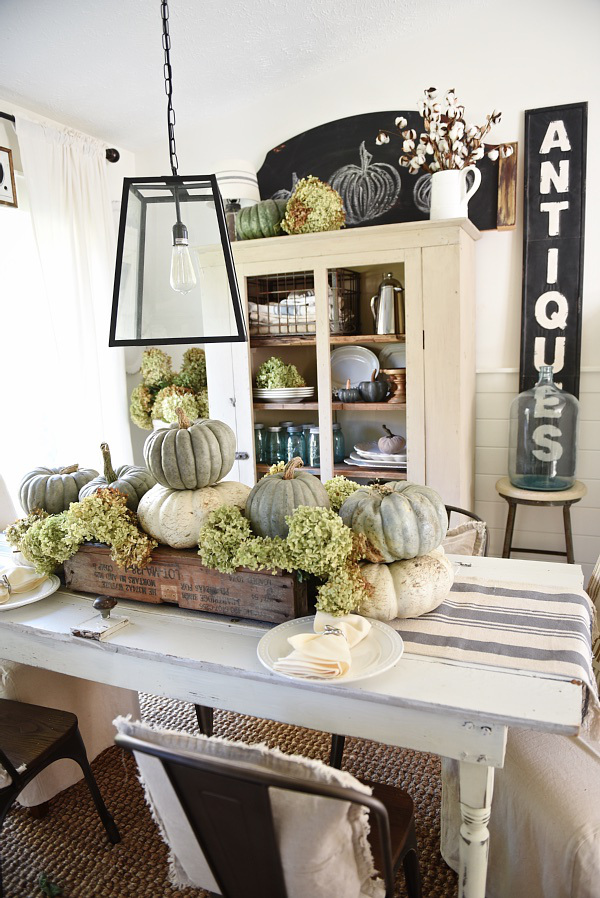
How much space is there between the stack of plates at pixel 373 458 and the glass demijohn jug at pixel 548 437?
0.53 metres

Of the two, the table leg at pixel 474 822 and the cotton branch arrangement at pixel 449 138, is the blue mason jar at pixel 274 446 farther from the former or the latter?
the table leg at pixel 474 822

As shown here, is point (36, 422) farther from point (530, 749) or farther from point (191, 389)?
point (530, 749)

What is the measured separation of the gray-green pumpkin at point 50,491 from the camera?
1671 mm

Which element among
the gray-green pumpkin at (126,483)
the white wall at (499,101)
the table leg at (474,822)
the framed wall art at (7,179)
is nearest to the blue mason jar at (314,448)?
the white wall at (499,101)

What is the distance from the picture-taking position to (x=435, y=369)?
2.70 metres

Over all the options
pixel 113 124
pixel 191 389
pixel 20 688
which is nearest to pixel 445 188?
pixel 191 389

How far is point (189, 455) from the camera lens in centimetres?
143

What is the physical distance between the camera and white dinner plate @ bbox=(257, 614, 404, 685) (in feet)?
3.65

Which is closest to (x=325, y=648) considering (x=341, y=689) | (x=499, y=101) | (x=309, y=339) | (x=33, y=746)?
(x=341, y=689)

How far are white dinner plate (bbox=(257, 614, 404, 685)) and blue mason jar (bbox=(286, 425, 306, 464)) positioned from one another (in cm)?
175

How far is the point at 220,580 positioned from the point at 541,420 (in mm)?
1881

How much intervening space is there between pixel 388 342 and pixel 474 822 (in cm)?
207

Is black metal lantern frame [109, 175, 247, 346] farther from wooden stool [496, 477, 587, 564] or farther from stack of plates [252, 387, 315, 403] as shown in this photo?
wooden stool [496, 477, 587, 564]

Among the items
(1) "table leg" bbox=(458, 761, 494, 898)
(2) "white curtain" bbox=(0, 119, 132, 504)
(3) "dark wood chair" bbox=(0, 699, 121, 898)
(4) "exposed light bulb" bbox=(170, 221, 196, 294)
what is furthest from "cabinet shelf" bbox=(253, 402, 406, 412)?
(1) "table leg" bbox=(458, 761, 494, 898)
